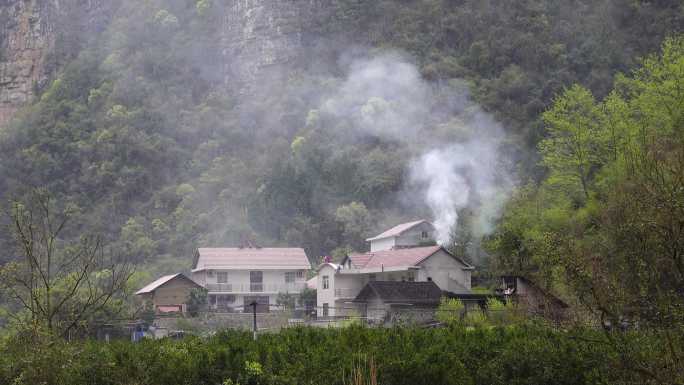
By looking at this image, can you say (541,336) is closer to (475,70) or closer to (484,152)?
(484,152)

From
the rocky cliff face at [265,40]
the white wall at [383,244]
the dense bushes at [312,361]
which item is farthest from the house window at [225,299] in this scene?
the rocky cliff face at [265,40]

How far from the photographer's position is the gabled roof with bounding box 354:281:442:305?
37.2 m

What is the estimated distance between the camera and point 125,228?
241 ft

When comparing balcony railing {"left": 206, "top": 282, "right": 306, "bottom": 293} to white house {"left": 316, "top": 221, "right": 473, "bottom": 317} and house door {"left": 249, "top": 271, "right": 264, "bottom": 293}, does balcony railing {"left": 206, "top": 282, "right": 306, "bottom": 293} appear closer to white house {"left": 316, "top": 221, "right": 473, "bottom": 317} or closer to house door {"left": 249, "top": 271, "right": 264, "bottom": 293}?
house door {"left": 249, "top": 271, "right": 264, "bottom": 293}

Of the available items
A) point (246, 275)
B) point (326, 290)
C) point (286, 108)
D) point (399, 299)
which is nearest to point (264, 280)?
point (246, 275)

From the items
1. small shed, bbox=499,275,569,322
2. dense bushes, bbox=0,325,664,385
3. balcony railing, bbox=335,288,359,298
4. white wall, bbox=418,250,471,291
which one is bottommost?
dense bushes, bbox=0,325,664,385

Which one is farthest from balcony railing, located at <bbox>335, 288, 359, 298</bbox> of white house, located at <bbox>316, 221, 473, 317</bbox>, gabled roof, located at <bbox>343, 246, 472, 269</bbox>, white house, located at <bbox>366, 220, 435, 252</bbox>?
white house, located at <bbox>366, 220, 435, 252</bbox>

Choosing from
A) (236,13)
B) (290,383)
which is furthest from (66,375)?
(236,13)

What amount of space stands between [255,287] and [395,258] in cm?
1335

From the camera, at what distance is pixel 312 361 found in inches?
581

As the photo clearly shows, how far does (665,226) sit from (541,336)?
4.35 meters

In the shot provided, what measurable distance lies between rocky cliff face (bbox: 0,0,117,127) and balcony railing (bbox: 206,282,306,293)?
60.6 metres

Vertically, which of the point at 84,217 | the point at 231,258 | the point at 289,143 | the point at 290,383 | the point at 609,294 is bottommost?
the point at 290,383

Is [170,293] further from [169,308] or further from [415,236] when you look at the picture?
[415,236]
